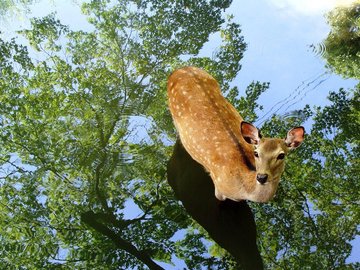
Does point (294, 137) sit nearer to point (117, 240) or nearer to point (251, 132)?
point (251, 132)

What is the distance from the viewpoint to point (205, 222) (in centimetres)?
479

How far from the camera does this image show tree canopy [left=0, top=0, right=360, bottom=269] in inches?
188

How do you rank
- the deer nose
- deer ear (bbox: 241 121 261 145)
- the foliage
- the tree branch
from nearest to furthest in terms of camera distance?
the deer nose < deer ear (bbox: 241 121 261 145) < the tree branch < the foliage

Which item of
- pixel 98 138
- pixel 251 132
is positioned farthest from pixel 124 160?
pixel 251 132

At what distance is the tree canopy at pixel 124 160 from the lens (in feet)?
15.6

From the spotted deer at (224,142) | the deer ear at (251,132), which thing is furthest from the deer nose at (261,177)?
the deer ear at (251,132)

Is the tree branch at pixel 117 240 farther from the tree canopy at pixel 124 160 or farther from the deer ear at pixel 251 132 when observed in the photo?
the deer ear at pixel 251 132

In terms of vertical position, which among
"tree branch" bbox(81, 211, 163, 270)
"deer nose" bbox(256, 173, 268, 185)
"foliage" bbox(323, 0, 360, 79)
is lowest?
"deer nose" bbox(256, 173, 268, 185)

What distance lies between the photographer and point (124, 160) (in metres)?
5.41

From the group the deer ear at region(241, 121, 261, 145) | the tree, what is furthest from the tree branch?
the deer ear at region(241, 121, 261, 145)

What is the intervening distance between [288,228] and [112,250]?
1419mm

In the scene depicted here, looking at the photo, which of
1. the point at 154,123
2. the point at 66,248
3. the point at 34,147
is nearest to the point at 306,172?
the point at 154,123

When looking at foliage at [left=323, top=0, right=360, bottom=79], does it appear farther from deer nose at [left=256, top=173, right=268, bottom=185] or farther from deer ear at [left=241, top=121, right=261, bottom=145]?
deer nose at [left=256, top=173, right=268, bottom=185]

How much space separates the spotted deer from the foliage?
6.71 feet
